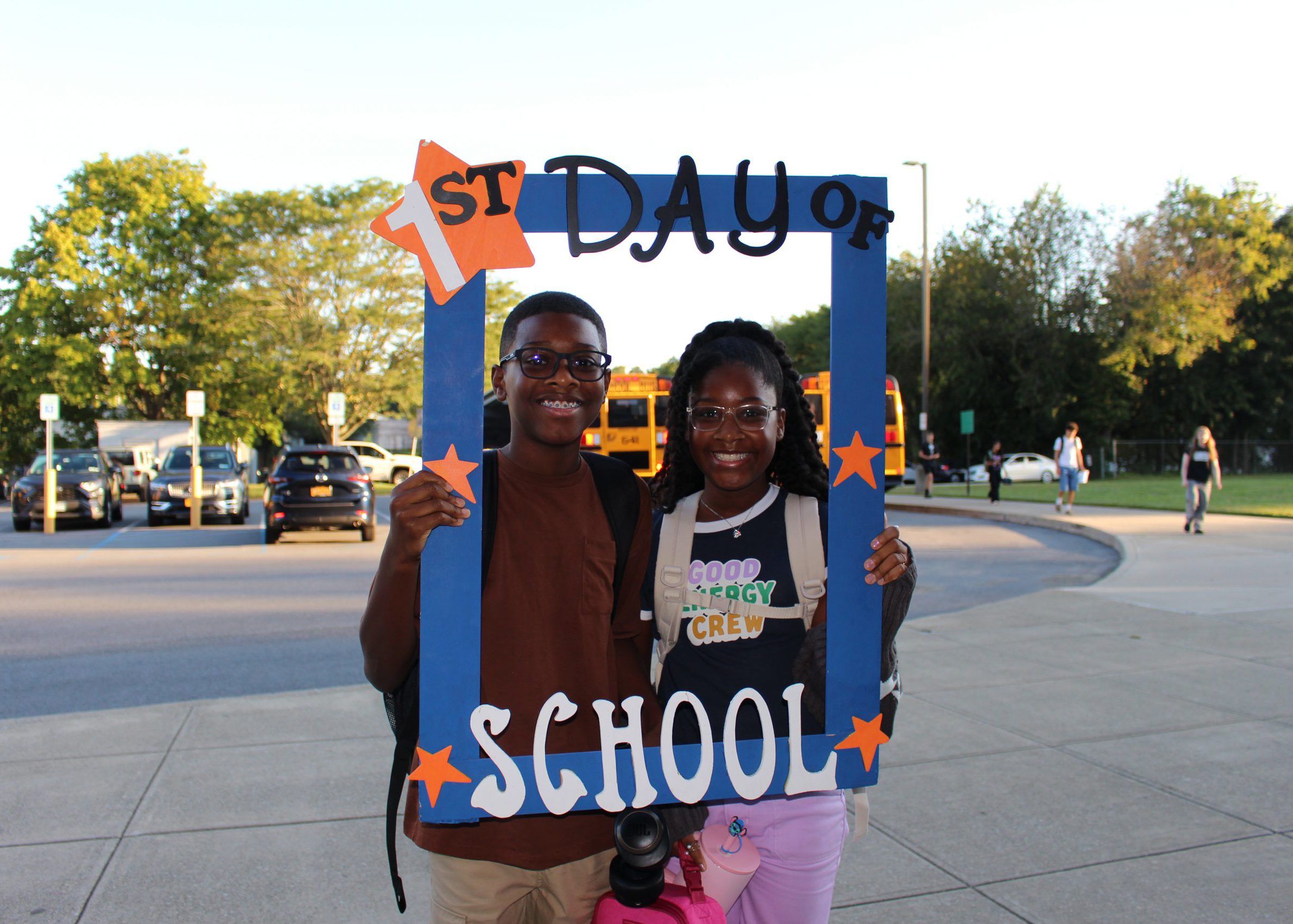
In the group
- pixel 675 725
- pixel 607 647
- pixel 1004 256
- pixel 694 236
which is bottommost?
pixel 675 725

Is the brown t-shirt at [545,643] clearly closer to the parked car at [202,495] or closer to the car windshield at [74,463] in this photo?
the parked car at [202,495]

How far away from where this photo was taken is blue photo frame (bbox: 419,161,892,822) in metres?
1.73

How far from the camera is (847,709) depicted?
189cm

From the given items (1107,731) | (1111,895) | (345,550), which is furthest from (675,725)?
(345,550)

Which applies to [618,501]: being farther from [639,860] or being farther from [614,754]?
[639,860]

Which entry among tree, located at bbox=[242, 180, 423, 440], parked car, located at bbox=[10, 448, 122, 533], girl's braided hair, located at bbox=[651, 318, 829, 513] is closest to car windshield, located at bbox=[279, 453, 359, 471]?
parked car, located at bbox=[10, 448, 122, 533]

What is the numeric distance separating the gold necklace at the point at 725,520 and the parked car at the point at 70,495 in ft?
62.1

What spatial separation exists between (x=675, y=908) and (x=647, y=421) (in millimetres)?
8460

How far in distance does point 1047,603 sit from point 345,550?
9.26 meters

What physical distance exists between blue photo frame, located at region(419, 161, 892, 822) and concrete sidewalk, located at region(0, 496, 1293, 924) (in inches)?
66.5

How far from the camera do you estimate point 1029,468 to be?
38.9 m

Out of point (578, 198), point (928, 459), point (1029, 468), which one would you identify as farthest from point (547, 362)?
point (1029, 468)

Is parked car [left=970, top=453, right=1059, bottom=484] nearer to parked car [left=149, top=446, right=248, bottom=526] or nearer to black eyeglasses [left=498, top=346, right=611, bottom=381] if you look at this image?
parked car [left=149, top=446, right=248, bottom=526]

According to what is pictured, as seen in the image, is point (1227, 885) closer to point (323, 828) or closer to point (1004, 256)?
point (323, 828)
